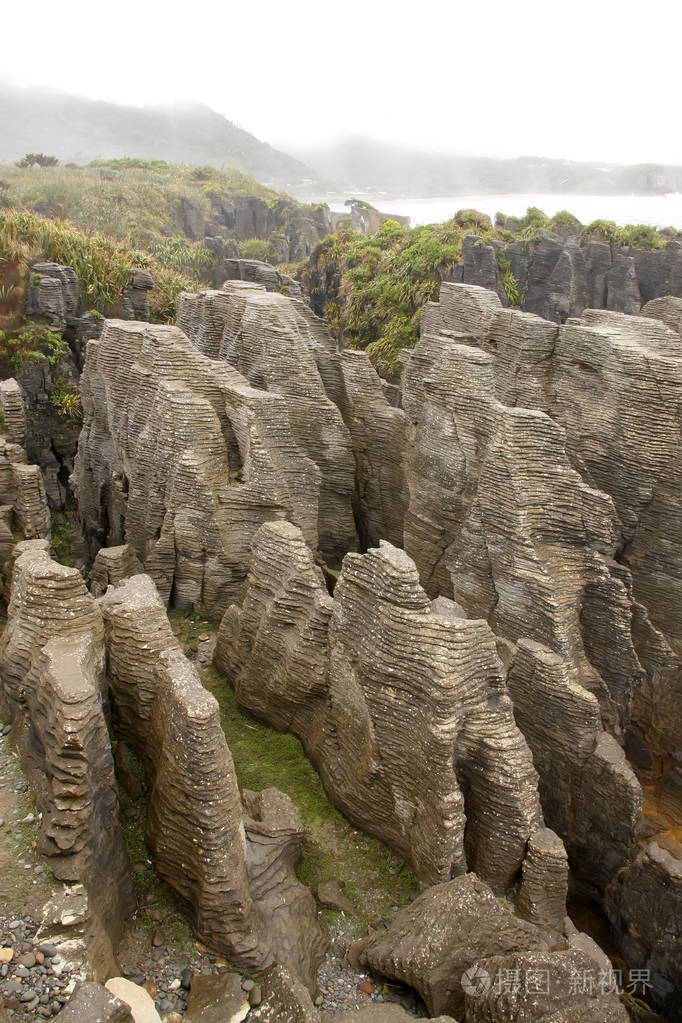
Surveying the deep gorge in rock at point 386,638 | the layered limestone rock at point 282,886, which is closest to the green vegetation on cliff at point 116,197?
the deep gorge in rock at point 386,638

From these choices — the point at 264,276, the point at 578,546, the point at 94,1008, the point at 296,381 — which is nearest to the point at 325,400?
the point at 296,381

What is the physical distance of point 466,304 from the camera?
58.5 ft

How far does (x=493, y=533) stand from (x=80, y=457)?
34.0 feet

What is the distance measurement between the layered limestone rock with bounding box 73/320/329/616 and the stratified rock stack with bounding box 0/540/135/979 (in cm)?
439

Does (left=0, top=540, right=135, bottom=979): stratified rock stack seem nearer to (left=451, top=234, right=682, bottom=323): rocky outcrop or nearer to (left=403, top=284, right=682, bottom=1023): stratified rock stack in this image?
(left=403, top=284, right=682, bottom=1023): stratified rock stack

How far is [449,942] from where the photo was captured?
754 centimetres

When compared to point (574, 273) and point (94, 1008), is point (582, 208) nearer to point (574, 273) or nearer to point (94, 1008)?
point (574, 273)

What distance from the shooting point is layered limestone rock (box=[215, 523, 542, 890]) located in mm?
8617

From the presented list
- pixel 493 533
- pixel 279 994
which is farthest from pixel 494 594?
pixel 279 994

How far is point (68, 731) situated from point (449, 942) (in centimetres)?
440

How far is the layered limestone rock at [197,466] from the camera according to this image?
13.3 m

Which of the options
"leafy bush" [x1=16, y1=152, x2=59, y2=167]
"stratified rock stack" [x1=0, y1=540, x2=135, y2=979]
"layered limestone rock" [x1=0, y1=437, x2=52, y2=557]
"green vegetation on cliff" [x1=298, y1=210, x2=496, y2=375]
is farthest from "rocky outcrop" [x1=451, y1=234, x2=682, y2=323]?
"leafy bush" [x1=16, y1=152, x2=59, y2=167]

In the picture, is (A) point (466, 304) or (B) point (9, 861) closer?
(B) point (9, 861)

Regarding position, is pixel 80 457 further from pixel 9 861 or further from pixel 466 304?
pixel 9 861
